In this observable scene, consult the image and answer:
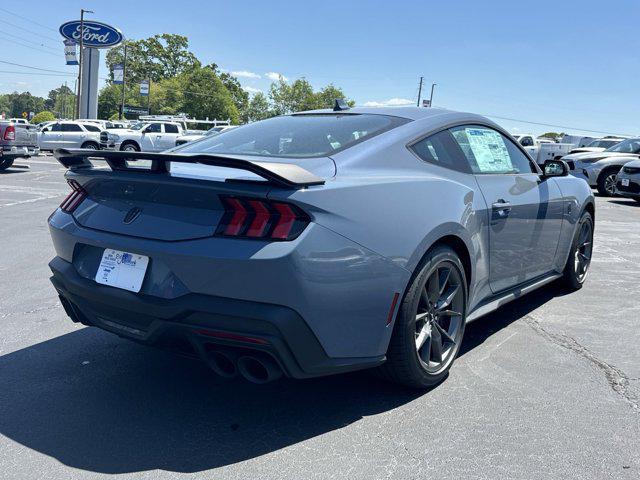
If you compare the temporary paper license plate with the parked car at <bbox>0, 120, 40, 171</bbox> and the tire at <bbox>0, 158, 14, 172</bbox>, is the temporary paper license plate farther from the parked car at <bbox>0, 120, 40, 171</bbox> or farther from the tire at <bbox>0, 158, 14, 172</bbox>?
the tire at <bbox>0, 158, 14, 172</bbox>

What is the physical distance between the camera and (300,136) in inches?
136

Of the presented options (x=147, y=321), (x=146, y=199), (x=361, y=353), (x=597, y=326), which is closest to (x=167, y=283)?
(x=147, y=321)

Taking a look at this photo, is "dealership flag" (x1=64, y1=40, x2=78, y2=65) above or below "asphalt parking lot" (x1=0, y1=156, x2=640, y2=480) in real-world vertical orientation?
above

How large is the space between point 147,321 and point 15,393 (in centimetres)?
105

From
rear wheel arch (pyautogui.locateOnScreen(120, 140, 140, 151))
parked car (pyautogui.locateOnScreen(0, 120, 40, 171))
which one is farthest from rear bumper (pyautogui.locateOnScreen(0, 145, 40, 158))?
rear wheel arch (pyautogui.locateOnScreen(120, 140, 140, 151))

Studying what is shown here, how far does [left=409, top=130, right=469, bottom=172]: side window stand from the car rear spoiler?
97 centimetres

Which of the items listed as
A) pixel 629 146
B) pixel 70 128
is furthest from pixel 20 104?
pixel 629 146

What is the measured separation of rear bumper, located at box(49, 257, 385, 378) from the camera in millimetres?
2426

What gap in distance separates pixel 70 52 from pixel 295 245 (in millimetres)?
53404

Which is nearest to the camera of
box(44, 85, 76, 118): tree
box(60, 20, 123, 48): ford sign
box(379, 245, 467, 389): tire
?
box(379, 245, 467, 389): tire

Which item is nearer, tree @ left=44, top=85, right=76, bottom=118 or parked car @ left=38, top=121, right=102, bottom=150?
parked car @ left=38, top=121, right=102, bottom=150

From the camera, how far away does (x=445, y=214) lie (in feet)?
10.4

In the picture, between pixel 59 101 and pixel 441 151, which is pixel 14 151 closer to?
pixel 441 151

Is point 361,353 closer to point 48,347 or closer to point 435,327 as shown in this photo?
point 435,327
